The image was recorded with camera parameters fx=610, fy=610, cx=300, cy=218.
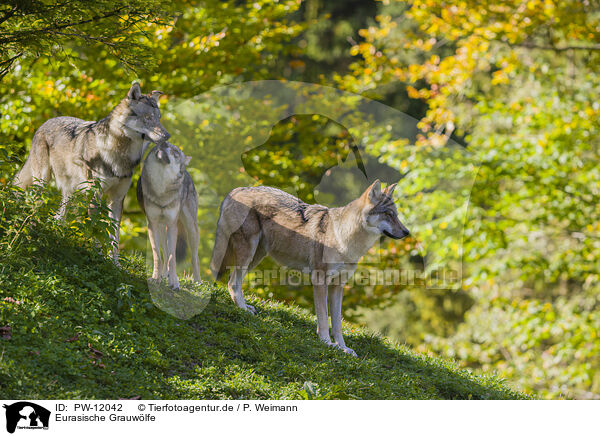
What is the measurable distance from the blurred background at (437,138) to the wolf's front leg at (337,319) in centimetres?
217

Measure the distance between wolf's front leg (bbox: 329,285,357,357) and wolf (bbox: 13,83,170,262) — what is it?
8.32ft

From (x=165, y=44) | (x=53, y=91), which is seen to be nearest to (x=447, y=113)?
(x=165, y=44)

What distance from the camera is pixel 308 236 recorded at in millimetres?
7172

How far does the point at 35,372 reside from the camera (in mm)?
4879

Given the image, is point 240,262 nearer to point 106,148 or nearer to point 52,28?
point 106,148

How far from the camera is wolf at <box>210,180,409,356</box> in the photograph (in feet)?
22.0

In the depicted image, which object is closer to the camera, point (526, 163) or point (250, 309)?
point (250, 309)

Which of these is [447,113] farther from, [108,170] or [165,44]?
[108,170]

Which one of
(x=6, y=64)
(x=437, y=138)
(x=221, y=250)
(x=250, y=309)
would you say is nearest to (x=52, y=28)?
(x=6, y=64)

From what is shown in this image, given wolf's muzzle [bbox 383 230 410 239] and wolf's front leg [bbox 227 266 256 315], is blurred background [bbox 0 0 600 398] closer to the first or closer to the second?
wolf's front leg [bbox 227 266 256 315]

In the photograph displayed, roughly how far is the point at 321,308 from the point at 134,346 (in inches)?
85.7

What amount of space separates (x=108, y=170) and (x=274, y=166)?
4.01 m

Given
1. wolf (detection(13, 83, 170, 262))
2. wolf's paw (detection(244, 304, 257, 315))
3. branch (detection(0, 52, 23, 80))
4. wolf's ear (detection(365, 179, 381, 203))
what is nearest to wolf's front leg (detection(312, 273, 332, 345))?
wolf's paw (detection(244, 304, 257, 315))
